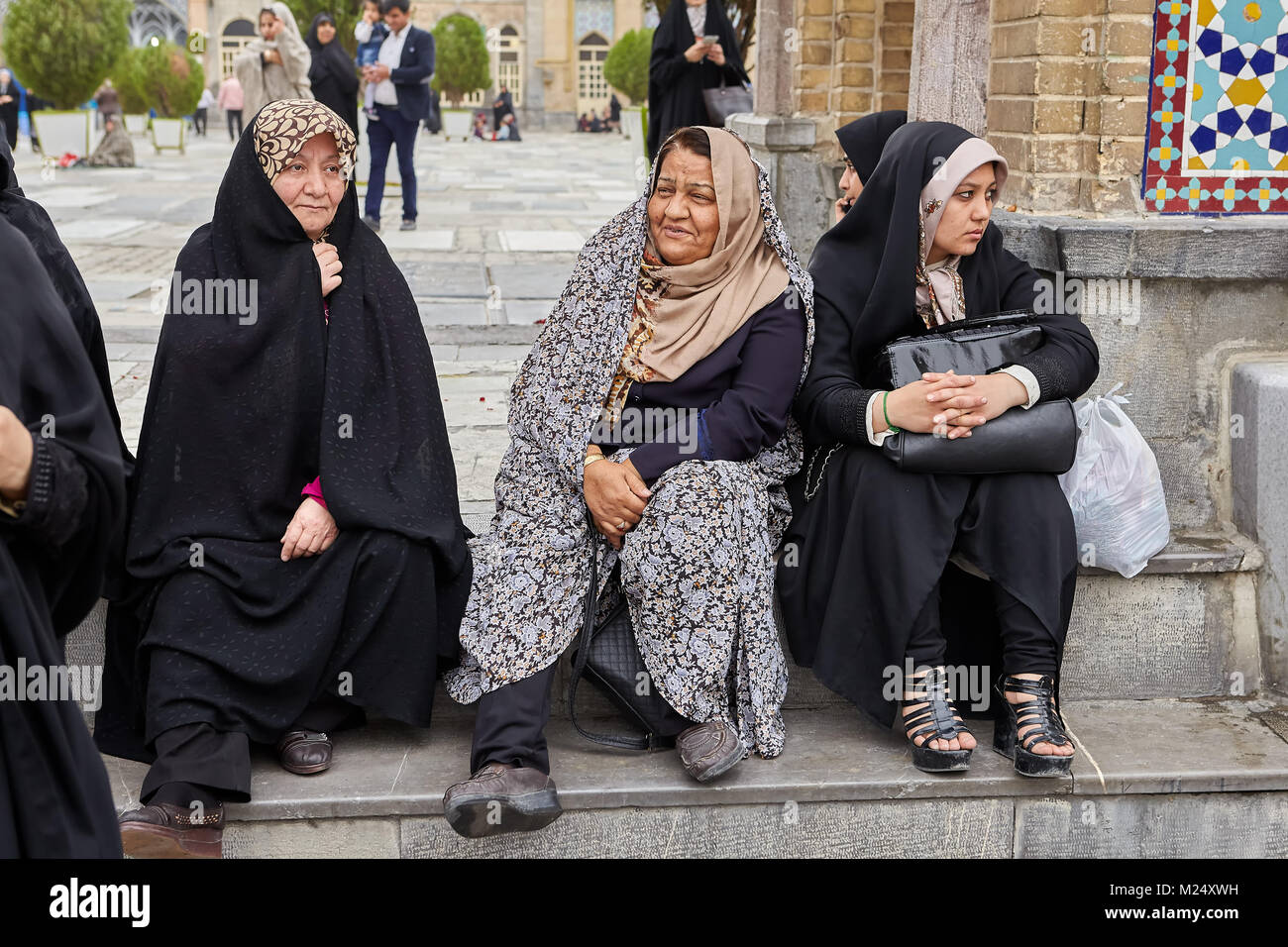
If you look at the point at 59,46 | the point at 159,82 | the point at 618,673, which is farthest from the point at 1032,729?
the point at 159,82

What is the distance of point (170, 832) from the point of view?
2.56 metres

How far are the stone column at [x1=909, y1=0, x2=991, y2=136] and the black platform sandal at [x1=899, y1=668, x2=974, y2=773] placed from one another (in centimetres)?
203

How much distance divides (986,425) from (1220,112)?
1402 mm

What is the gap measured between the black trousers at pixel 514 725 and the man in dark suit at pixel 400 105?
753 cm

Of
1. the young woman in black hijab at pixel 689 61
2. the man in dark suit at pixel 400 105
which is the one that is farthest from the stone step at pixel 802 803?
the man in dark suit at pixel 400 105

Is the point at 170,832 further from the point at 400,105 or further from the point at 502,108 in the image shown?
the point at 502,108

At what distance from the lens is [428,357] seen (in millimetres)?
3074

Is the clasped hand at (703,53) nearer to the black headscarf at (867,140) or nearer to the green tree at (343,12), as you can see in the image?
the black headscarf at (867,140)

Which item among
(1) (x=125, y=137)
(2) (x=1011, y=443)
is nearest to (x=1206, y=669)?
(2) (x=1011, y=443)

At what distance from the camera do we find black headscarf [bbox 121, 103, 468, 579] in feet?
9.53

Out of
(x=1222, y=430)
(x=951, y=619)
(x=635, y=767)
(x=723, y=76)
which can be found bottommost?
(x=635, y=767)
